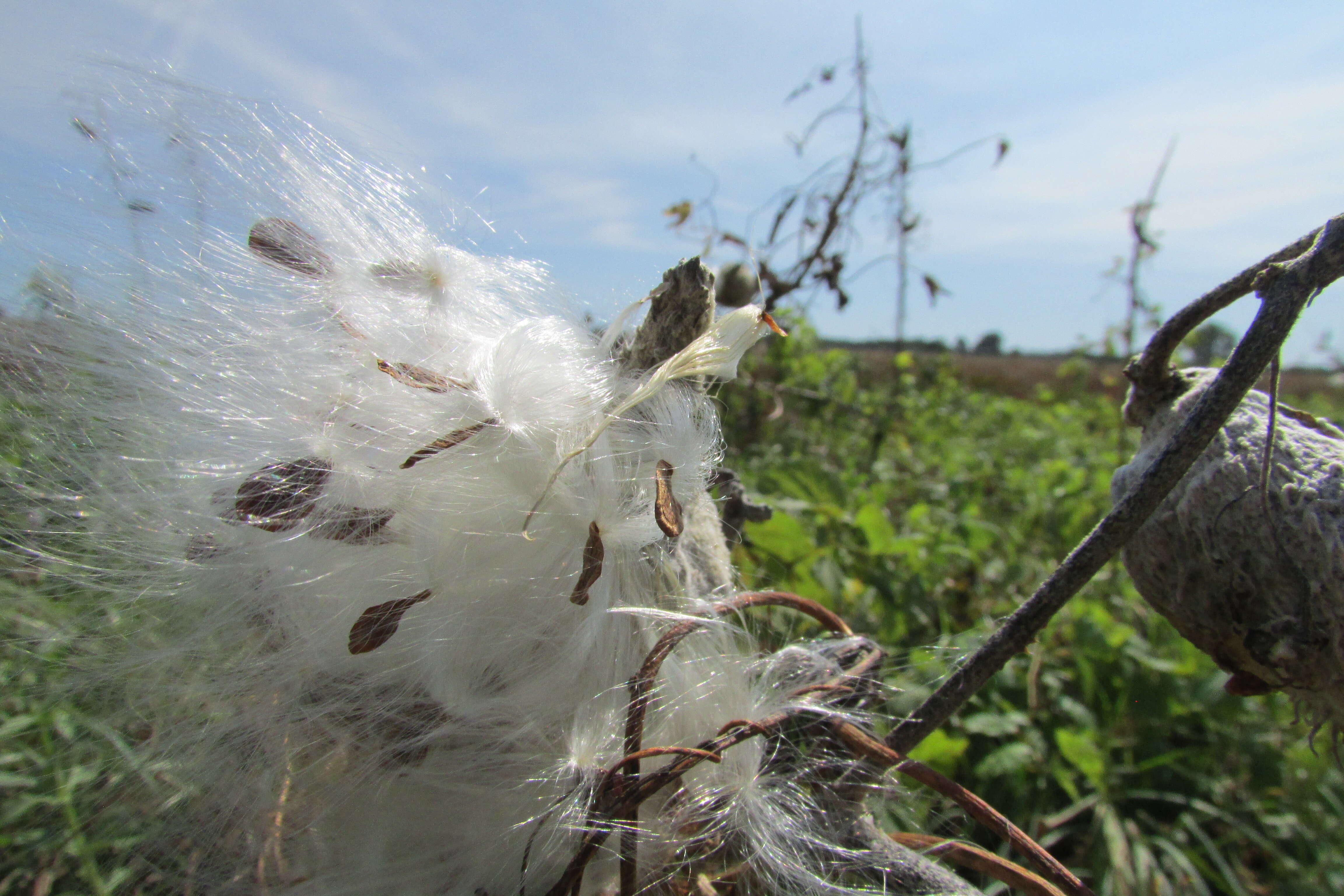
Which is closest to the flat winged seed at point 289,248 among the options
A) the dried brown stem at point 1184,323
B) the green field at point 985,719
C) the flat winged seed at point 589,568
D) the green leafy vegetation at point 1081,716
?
the green field at point 985,719

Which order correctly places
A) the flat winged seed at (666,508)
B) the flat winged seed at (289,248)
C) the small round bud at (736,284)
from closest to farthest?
the flat winged seed at (666,508) < the flat winged seed at (289,248) < the small round bud at (736,284)

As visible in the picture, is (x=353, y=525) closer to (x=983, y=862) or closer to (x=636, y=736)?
(x=636, y=736)

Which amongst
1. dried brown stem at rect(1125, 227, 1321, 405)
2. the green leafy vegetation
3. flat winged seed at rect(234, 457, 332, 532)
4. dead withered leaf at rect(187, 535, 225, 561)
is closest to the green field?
the green leafy vegetation

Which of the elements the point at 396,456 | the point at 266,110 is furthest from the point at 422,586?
the point at 266,110

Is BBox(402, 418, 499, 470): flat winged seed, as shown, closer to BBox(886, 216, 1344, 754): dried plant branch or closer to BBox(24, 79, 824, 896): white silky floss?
BBox(24, 79, 824, 896): white silky floss

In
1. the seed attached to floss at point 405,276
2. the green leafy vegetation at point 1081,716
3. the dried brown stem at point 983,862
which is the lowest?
the green leafy vegetation at point 1081,716

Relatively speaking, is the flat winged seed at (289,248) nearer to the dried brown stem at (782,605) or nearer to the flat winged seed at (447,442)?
the flat winged seed at (447,442)
